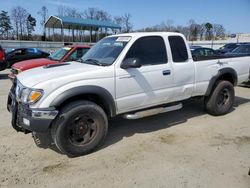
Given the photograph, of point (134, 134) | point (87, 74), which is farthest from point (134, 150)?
point (87, 74)

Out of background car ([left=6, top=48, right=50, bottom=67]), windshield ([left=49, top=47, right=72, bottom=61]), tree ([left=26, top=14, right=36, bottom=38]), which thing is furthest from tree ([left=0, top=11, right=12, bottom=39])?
windshield ([left=49, top=47, right=72, bottom=61])

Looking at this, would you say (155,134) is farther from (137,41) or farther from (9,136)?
(9,136)

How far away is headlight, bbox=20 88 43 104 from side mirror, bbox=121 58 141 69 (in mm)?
1473

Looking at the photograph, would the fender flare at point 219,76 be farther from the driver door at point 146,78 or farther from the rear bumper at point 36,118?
the rear bumper at point 36,118

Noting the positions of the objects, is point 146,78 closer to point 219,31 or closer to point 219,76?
point 219,76

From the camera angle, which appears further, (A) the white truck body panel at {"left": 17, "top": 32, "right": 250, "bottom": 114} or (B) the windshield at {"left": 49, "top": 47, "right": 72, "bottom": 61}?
(B) the windshield at {"left": 49, "top": 47, "right": 72, "bottom": 61}

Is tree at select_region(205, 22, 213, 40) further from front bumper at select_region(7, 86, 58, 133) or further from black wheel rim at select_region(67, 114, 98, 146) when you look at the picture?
front bumper at select_region(7, 86, 58, 133)

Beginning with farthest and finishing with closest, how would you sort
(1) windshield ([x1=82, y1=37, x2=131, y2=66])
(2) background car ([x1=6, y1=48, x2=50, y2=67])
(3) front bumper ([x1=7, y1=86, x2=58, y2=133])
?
(2) background car ([x1=6, y1=48, x2=50, y2=67]) < (1) windshield ([x1=82, y1=37, x2=131, y2=66]) < (3) front bumper ([x1=7, y1=86, x2=58, y2=133])

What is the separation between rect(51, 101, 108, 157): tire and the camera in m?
4.11

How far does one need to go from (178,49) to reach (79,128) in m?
2.67

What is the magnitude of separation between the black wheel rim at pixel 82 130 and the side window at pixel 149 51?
133cm

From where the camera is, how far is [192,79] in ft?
18.7

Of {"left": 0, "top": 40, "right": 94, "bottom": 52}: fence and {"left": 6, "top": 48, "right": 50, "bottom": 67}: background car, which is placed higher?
{"left": 0, "top": 40, "right": 94, "bottom": 52}: fence

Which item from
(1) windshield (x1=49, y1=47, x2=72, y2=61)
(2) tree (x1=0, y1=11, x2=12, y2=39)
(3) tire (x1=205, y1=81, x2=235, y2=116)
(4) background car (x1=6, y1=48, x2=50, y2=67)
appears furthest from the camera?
(2) tree (x1=0, y1=11, x2=12, y2=39)
